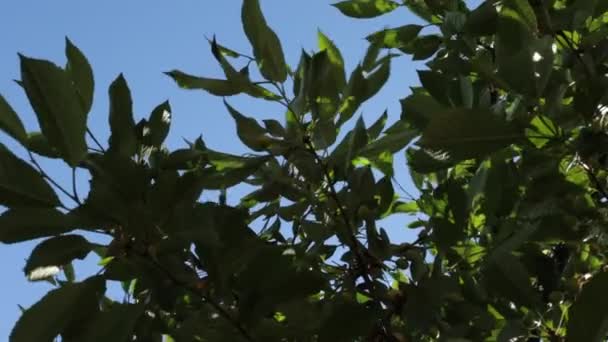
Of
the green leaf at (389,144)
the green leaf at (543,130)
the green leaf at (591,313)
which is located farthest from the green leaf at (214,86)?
the green leaf at (591,313)

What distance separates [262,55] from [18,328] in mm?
630

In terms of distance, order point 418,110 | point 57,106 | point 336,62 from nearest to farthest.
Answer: point 57,106 < point 418,110 < point 336,62

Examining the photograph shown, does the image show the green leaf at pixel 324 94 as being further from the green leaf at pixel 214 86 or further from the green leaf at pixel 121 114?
the green leaf at pixel 121 114

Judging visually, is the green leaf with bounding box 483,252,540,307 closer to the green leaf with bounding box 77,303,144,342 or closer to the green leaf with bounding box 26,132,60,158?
the green leaf with bounding box 77,303,144,342

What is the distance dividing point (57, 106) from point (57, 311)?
26 cm

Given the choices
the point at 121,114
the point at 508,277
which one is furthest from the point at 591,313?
the point at 121,114

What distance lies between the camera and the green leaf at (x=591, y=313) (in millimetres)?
836

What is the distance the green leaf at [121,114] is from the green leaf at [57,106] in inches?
3.5

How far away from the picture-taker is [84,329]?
117 cm

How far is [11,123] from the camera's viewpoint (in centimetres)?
124

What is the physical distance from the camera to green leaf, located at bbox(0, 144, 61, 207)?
114cm

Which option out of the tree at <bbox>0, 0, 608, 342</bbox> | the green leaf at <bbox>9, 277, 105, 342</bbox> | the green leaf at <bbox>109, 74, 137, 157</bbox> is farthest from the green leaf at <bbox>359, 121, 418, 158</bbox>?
the green leaf at <bbox>9, 277, 105, 342</bbox>

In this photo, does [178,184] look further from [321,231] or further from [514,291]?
[514,291]

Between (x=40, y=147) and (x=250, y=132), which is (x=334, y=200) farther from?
(x=40, y=147)
